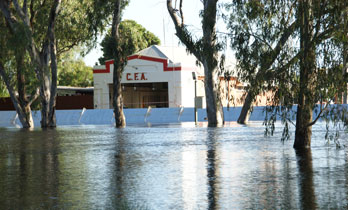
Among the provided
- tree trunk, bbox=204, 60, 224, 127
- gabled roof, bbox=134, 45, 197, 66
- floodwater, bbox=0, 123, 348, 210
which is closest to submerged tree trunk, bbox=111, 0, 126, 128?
tree trunk, bbox=204, 60, 224, 127

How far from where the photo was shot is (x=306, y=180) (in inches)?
359

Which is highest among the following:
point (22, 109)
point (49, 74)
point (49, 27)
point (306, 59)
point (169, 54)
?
point (169, 54)

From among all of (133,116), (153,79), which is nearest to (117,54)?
(133,116)

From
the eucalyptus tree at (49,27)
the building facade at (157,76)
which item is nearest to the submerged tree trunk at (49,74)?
the eucalyptus tree at (49,27)

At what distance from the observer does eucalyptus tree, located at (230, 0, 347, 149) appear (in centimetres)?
1264

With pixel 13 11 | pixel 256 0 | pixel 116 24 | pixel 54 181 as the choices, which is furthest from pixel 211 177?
pixel 13 11

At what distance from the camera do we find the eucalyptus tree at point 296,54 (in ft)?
41.5

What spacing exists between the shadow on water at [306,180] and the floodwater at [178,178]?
0.01 meters

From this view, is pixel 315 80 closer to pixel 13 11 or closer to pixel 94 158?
pixel 94 158

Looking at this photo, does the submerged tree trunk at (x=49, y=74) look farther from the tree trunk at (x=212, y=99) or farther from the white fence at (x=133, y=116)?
the tree trunk at (x=212, y=99)

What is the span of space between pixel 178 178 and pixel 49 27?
2431cm

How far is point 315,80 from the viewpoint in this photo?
42.5 ft

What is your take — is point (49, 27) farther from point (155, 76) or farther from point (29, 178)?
point (155, 76)

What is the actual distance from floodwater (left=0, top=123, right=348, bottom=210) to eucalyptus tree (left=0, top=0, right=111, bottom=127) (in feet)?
52.6
